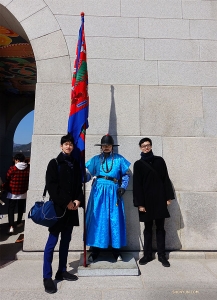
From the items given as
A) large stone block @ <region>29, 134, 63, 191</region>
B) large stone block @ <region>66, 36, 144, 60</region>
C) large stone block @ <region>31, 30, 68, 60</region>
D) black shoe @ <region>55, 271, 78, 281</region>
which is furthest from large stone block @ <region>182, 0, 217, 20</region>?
black shoe @ <region>55, 271, 78, 281</region>

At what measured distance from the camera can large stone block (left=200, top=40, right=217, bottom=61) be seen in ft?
14.5

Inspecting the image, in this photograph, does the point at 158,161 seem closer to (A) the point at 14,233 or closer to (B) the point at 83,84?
(B) the point at 83,84

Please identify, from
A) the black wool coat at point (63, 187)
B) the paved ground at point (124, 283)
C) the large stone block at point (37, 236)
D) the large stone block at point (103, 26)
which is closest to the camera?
the paved ground at point (124, 283)

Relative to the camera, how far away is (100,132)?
4.08 m

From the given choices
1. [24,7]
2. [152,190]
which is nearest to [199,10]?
[24,7]

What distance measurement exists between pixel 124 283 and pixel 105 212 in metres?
0.93

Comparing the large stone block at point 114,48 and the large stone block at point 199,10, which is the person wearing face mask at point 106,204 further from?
the large stone block at point 199,10

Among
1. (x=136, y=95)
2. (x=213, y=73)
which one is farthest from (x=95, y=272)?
(x=213, y=73)

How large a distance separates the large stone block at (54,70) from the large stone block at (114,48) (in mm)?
498

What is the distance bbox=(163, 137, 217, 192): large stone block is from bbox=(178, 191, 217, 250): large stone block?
0.14 metres

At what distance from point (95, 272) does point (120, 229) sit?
664 mm

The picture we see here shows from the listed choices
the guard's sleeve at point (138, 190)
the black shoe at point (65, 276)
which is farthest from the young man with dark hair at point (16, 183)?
the guard's sleeve at point (138, 190)

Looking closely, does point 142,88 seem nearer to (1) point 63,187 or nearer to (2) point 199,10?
(2) point 199,10

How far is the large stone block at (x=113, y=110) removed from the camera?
4105 mm
